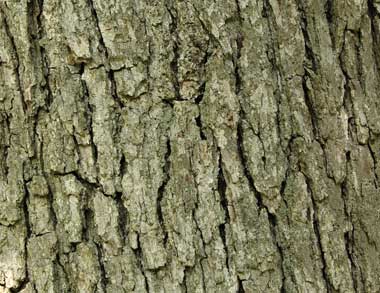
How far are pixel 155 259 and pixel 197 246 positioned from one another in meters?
0.10

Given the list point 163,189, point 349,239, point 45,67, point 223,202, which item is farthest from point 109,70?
point 349,239

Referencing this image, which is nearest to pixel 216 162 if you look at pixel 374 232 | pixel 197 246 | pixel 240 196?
pixel 240 196

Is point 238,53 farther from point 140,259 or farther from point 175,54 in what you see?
point 140,259

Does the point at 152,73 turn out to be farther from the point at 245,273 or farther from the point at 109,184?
the point at 245,273

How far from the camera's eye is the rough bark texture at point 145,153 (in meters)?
1.62

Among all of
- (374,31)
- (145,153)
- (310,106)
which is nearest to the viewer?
(145,153)

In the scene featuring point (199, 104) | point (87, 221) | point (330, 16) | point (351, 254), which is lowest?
point (351, 254)

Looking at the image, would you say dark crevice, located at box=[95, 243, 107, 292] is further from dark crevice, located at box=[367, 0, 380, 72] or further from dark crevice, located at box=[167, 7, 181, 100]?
dark crevice, located at box=[367, 0, 380, 72]

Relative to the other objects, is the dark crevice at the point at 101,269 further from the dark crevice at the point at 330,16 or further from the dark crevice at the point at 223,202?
the dark crevice at the point at 330,16

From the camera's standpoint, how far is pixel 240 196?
164 centimetres

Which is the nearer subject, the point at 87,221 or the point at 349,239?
the point at 87,221

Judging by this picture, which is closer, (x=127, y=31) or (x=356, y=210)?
(x=127, y=31)

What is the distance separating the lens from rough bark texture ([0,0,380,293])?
5.30 feet

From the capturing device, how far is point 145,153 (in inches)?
63.5
